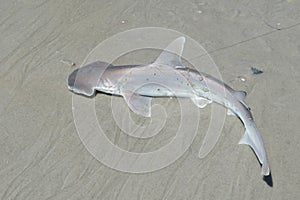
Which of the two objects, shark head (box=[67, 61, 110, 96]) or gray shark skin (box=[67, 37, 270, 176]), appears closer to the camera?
gray shark skin (box=[67, 37, 270, 176])

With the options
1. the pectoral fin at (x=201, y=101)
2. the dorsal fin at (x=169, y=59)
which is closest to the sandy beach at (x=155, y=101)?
the pectoral fin at (x=201, y=101)

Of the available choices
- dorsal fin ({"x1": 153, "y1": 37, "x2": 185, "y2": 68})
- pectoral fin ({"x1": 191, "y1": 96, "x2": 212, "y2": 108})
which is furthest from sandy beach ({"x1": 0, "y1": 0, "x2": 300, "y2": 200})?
dorsal fin ({"x1": 153, "y1": 37, "x2": 185, "y2": 68})

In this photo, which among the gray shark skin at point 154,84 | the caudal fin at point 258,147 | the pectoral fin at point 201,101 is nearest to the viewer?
the caudal fin at point 258,147

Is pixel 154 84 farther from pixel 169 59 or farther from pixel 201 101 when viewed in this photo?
pixel 201 101

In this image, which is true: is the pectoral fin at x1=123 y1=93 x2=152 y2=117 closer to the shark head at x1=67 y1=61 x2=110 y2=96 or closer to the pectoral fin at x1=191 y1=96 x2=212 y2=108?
the shark head at x1=67 y1=61 x2=110 y2=96

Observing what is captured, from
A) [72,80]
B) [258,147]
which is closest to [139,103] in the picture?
[72,80]

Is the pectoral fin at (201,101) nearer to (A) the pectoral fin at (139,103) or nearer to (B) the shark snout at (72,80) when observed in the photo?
(A) the pectoral fin at (139,103)

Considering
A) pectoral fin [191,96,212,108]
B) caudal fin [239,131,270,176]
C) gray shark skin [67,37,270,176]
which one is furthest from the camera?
pectoral fin [191,96,212,108]

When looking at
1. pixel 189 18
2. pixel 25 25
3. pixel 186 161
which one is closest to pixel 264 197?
pixel 186 161

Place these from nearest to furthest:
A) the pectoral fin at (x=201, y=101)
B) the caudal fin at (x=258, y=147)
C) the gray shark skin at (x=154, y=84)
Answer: the caudal fin at (x=258, y=147), the gray shark skin at (x=154, y=84), the pectoral fin at (x=201, y=101)
